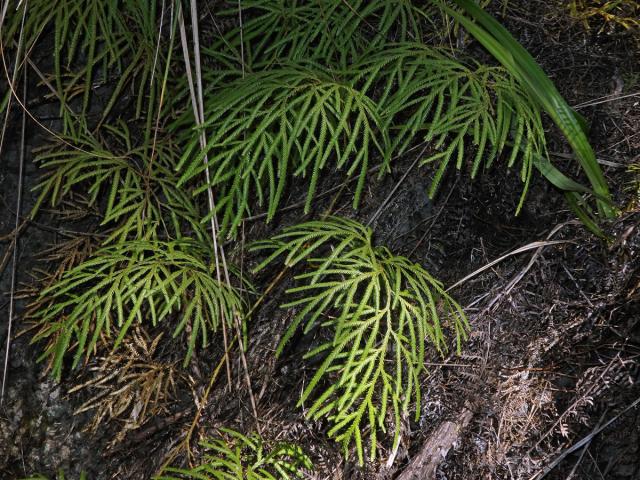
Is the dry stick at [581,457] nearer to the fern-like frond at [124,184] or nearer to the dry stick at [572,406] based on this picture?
the dry stick at [572,406]

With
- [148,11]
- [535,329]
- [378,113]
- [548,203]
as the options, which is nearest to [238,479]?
[535,329]

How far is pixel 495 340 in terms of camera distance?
1.49m

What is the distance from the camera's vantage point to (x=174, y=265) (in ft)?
5.02

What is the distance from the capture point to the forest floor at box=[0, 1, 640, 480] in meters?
1.40

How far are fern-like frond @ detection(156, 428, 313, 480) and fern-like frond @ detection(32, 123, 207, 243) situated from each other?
1.57 feet

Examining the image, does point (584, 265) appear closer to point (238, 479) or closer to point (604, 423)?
point (604, 423)

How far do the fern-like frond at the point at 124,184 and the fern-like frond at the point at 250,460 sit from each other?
1.57 feet

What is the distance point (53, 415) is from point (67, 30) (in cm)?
92

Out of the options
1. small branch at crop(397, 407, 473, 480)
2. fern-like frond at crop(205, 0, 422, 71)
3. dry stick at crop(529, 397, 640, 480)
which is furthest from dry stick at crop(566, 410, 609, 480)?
fern-like frond at crop(205, 0, 422, 71)

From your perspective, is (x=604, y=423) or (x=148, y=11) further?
(x=148, y=11)

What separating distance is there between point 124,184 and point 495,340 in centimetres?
92

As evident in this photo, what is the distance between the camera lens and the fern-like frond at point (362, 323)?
131 centimetres

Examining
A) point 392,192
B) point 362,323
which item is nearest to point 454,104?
point 392,192

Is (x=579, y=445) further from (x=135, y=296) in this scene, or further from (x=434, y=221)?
(x=135, y=296)
